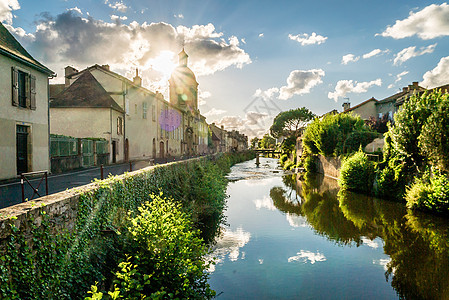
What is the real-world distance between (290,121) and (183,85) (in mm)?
27057

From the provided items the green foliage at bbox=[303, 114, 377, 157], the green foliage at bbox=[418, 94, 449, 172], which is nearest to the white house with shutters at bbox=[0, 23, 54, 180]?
the green foliage at bbox=[418, 94, 449, 172]

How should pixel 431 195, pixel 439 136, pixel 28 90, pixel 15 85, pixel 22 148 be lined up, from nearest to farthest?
pixel 439 136 < pixel 431 195 < pixel 15 85 < pixel 22 148 < pixel 28 90

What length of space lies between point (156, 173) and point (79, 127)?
16264 millimetres

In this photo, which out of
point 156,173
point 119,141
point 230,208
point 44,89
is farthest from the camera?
point 119,141

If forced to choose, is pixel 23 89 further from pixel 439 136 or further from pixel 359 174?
pixel 359 174

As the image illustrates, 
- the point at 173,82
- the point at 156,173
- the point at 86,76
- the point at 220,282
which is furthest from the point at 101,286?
the point at 173,82

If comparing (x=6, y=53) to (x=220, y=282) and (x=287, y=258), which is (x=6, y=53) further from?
(x=287, y=258)

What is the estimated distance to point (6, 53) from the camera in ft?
40.7

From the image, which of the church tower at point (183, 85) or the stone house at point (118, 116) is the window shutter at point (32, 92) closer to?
the stone house at point (118, 116)

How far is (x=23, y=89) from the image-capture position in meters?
13.9

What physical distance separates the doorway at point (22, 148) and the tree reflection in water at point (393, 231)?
43.7 feet

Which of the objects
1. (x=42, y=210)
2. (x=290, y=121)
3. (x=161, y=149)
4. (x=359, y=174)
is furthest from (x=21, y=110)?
(x=290, y=121)

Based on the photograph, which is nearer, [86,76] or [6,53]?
[6,53]

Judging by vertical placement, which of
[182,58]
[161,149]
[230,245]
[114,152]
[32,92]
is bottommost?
[230,245]
